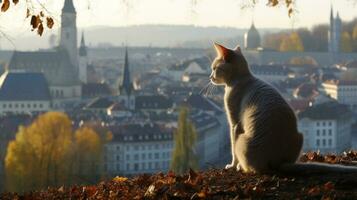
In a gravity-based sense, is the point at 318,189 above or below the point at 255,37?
above

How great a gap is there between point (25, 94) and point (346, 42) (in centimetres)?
4444

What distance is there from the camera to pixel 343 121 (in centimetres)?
4738

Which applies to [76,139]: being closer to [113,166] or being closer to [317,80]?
[113,166]

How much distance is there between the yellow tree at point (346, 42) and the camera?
91.0 m

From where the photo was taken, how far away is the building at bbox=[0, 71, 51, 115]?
56.3 metres

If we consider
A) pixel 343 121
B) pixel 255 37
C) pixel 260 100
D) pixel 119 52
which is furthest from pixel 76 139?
pixel 119 52

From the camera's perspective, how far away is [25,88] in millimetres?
57125

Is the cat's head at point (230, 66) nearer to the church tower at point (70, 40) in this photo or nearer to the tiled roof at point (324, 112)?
the tiled roof at point (324, 112)

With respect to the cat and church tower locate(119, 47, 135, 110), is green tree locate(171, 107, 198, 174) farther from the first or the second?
the cat

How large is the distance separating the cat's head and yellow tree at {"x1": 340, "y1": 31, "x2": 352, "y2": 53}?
87523 millimetres

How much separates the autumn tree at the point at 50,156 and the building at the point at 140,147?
4093mm

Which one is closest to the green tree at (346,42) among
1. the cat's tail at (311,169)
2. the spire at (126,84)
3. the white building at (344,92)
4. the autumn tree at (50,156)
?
the white building at (344,92)

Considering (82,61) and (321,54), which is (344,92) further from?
(321,54)

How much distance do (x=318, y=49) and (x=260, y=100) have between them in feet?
300
